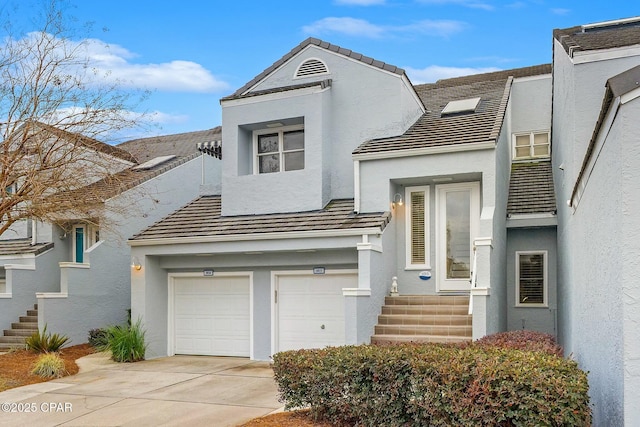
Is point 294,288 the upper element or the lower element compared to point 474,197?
lower

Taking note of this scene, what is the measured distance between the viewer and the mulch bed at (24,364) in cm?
1126

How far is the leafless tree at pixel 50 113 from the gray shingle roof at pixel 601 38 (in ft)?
29.9

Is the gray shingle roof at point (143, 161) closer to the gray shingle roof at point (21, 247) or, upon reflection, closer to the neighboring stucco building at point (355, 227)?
the neighboring stucco building at point (355, 227)

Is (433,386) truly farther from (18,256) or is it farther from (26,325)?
(18,256)

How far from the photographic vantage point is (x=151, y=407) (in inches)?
346

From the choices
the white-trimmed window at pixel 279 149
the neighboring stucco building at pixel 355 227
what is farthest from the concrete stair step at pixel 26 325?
the white-trimmed window at pixel 279 149

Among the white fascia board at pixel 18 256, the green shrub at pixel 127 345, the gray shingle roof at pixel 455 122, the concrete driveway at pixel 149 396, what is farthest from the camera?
the white fascia board at pixel 18 256

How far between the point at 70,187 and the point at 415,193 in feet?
25.3

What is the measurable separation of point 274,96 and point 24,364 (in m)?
8.63

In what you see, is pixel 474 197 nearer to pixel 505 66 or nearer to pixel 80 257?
pixel 505 66

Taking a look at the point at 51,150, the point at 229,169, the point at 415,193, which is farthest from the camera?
the point at 229,169

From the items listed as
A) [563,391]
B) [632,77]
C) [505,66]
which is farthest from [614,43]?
[505,66]

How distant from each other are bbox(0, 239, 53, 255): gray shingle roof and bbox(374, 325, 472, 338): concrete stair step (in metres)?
11.1

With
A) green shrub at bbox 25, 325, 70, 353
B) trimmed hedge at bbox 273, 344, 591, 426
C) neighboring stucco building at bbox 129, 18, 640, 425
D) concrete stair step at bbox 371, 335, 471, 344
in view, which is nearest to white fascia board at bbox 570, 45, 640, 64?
neighboring stucco building at bbox 129, 18, 640, 425
